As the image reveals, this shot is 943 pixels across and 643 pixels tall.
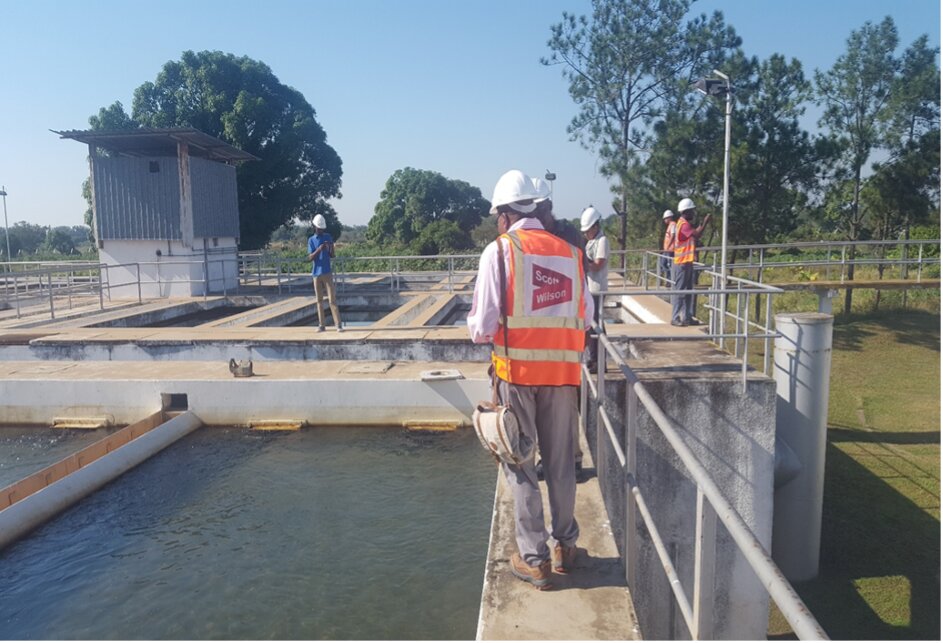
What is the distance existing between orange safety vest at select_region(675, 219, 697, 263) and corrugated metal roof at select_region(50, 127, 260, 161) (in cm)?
1189

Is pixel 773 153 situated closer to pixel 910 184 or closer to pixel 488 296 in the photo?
Answer: pixel 910 184

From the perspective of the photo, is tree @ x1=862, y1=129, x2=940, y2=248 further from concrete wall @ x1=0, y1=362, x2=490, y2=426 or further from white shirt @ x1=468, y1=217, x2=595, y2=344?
white shirt @ x1=468, y1=217, x2=595, y2=344

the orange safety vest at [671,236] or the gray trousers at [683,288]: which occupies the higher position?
the orange safety vest at [671,236]

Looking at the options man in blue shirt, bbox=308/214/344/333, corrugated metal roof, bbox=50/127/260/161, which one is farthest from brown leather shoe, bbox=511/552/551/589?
corrugated metal roof, bbox=50/127/260/161

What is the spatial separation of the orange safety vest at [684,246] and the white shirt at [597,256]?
9.04 feet

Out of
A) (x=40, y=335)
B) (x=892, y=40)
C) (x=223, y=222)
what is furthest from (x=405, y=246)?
(x=40, y=335)

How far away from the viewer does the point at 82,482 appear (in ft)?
24.1

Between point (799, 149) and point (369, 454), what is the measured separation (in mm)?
15373

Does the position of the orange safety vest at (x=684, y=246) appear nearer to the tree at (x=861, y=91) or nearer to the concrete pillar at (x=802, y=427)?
the concrete pillar at (x=802, y=427)

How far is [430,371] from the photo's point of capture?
9844 millimetres

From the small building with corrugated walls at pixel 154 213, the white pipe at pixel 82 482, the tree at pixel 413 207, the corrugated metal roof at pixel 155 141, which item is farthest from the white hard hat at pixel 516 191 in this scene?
the tree at pixel 413 207

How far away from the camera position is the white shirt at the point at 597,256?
7258mm

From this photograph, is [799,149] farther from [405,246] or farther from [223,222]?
[405,246]

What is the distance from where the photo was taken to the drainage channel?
5.22 metres
